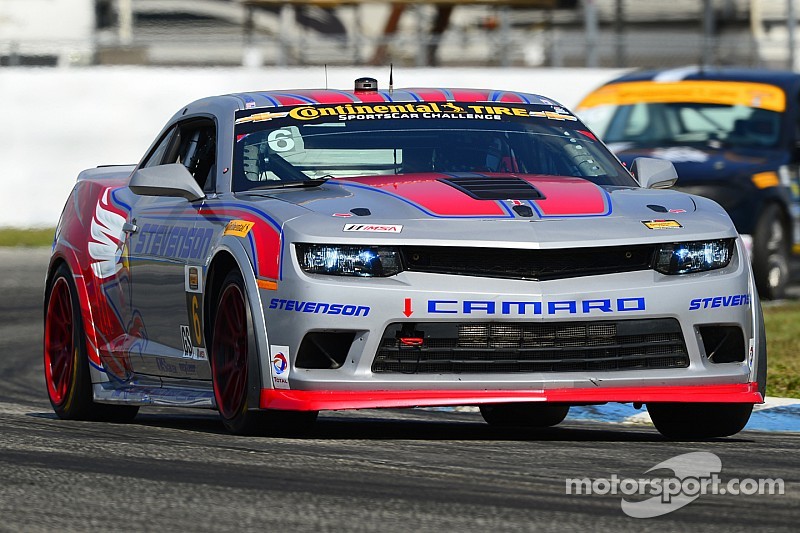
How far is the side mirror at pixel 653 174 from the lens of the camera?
7883mm

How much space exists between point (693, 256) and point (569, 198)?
512 mm

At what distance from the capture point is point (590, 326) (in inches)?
261

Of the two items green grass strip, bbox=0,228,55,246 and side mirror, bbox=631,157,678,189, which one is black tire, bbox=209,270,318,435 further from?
green grass strip, bbox=0,228,55,246

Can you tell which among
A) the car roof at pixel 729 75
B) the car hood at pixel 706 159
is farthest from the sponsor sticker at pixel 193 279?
the car roof at pixel 729 75

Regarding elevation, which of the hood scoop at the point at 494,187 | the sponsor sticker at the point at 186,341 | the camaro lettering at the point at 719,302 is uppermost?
the hood scoop at the point at 494,187

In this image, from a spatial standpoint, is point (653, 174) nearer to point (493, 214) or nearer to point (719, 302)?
point (719, 302)

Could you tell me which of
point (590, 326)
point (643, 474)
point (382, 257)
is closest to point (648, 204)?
point (590, 326)

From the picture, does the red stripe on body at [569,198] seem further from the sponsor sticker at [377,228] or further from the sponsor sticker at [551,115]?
the sponsor sticker at [551,115]

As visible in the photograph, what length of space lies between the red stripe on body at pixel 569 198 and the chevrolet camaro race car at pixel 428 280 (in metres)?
0.01

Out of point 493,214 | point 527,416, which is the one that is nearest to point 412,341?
point 493,214

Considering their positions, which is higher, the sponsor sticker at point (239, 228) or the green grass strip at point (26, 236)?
the sponsor sticker at point (239, 228)

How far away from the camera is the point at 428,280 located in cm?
652

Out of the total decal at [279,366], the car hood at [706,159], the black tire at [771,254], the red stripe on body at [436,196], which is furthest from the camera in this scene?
the black tire at [771,254]

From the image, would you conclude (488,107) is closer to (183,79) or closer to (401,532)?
(401,532)
